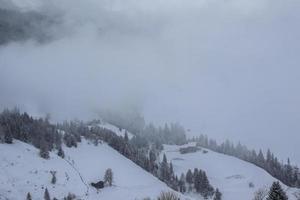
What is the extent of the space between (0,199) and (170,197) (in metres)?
76.1

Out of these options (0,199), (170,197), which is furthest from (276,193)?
(0,199)

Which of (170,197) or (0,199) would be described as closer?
(170,197)

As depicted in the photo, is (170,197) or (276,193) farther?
(170,197)

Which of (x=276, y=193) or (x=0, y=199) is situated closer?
(x=276, y=193)

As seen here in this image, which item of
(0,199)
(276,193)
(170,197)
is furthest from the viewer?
(0,199)

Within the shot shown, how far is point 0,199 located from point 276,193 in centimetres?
13354

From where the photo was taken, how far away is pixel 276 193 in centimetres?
9088

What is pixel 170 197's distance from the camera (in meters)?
153

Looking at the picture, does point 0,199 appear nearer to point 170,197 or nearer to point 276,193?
point 170,197

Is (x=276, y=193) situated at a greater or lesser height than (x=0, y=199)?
lesser

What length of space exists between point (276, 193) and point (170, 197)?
65.1 metres

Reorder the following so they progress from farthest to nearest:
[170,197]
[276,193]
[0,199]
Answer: [0,199], [170,197], [276,193]
